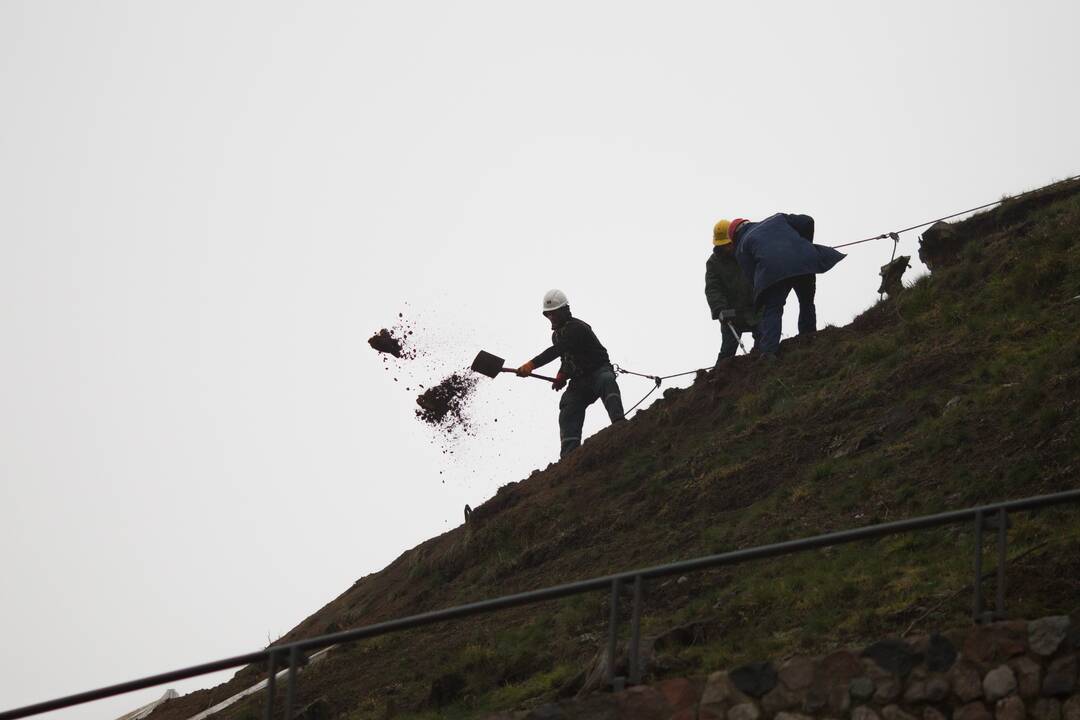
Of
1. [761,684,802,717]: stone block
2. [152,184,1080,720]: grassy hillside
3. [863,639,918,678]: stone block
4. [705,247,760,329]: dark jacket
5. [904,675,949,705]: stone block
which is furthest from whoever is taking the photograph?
[705,247,760,329]: dark jacket

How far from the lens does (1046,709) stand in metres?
7.26

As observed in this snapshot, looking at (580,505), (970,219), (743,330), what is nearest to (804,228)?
(743,330)

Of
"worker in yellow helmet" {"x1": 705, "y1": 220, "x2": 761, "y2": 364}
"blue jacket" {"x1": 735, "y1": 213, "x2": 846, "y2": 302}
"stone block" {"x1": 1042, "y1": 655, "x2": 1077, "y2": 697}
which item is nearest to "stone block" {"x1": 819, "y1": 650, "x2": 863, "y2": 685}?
"stone block" {"x1": 1042, "y1": 655, "x2": 1077, "y2": 697}

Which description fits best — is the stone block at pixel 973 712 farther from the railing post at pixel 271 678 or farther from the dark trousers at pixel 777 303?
the dark trousers at pixel 777 303

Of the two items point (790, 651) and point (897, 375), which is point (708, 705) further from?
point (897, 375)

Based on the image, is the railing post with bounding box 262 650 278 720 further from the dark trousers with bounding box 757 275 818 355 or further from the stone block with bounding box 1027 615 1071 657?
the dark trousers with bounding box 757 275 818 355

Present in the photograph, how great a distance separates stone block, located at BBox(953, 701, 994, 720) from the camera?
7.38m

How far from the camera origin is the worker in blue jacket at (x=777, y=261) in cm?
1628

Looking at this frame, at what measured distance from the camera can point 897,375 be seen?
14461mm

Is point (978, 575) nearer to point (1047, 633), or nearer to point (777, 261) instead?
point (1047, 633)

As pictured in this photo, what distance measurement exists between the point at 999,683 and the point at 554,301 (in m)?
11.4

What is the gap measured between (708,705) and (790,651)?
0.93m

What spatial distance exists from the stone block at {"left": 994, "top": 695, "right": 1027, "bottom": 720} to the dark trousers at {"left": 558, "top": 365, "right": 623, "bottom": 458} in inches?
416

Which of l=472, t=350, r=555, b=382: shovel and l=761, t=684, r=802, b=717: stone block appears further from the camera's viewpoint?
l=472, t=350, r=555, b=382: shovel
